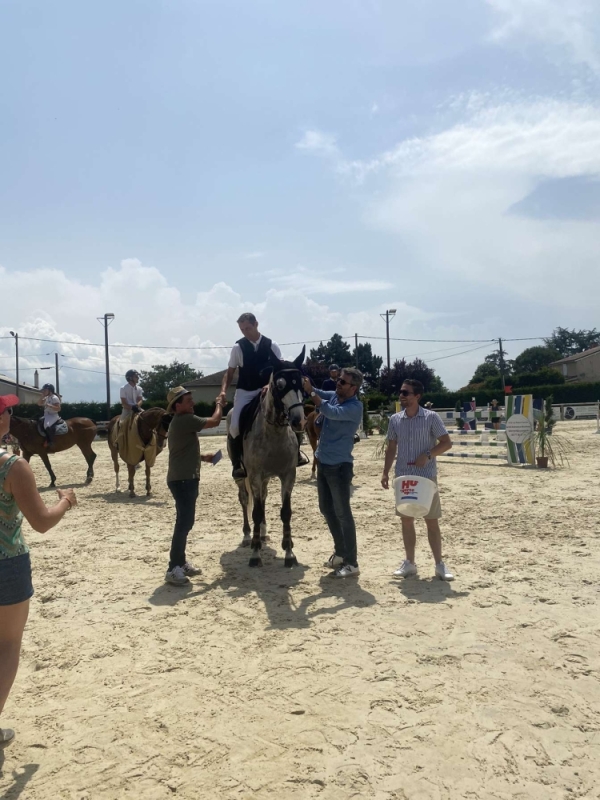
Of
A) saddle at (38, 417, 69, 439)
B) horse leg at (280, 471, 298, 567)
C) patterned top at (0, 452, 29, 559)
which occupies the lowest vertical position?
horse leg at (280, 471, 298, 567)

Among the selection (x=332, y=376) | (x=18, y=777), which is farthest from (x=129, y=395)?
(x=18, y=777)

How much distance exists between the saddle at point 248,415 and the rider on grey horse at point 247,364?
5 centimetres

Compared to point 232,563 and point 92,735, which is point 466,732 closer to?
point 92,735

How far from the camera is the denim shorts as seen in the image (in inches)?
113

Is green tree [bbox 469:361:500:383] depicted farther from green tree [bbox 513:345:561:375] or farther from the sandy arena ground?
the sandy arena ground

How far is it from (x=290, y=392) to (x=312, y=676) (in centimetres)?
275

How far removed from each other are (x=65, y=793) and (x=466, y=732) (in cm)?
197

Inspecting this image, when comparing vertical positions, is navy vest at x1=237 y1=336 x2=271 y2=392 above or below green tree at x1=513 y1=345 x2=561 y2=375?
below

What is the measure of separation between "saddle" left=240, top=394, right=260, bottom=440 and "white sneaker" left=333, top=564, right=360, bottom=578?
1.91 m

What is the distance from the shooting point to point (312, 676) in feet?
12.4

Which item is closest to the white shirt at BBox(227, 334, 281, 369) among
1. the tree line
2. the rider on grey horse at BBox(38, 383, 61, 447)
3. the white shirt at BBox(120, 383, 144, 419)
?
the white shirt at BBox(120, 383, 144, 419)

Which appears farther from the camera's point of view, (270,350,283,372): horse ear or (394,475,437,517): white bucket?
(270,350,283,372): horse ear

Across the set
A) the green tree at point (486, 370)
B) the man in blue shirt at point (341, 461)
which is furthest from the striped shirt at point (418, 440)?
the green tree at point (486, 370)

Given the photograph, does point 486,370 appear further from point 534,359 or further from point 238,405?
point 238,405
